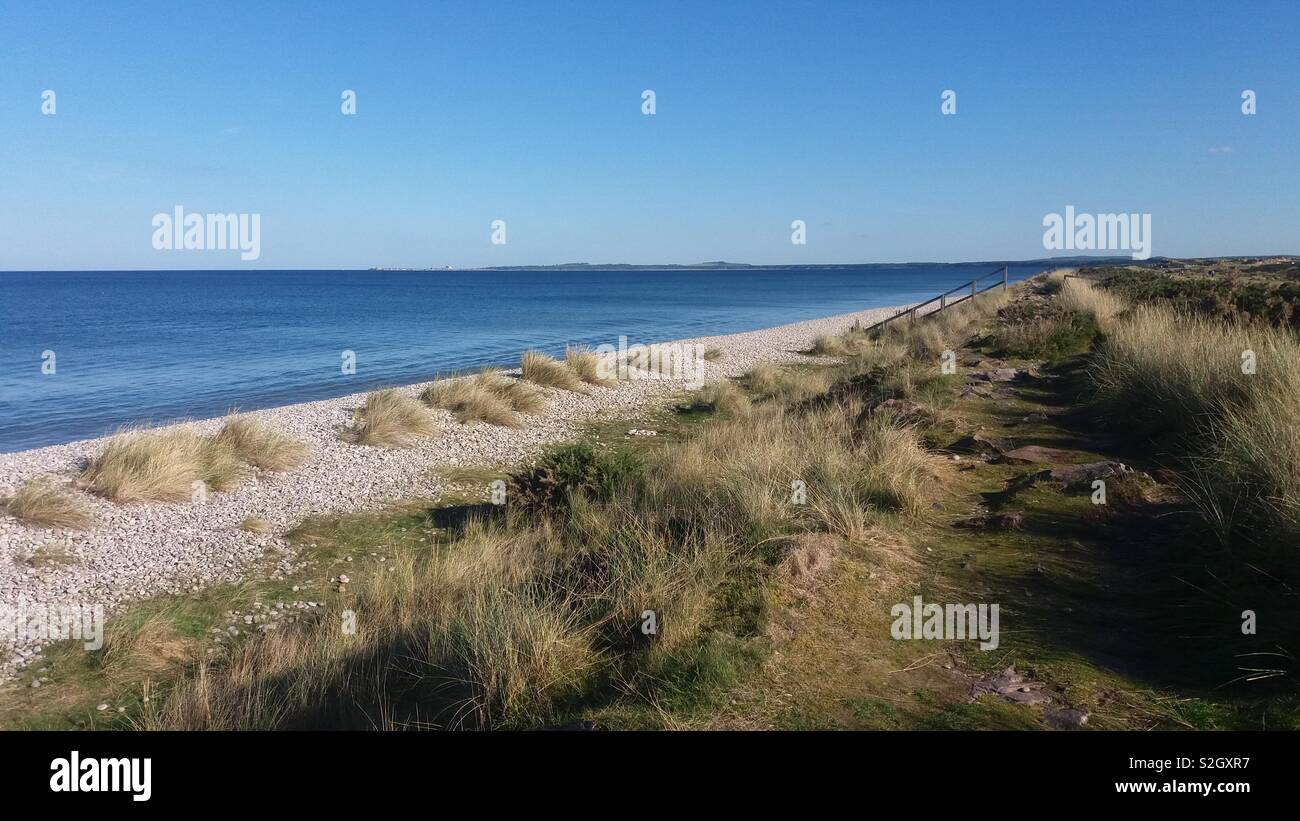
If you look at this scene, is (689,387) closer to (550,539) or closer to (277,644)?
(550,539)

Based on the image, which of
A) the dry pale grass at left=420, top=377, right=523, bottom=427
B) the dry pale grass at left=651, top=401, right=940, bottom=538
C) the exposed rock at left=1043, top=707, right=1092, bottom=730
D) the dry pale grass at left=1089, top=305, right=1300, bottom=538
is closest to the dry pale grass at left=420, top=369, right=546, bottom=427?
the dry pale grass at left=420, top=377, right=523, bottom=427

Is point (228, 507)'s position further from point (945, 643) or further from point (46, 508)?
point (945, 643)

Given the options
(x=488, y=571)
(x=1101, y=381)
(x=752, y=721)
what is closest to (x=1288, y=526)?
(x=752, y=721)

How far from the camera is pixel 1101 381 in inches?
431

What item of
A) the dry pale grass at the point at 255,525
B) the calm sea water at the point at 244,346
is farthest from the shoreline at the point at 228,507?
the calm sea water at the point at 244,346

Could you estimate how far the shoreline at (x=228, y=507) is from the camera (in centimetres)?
756

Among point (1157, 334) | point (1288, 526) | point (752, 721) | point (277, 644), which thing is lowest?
point (277, 644)

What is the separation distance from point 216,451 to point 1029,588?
11263 mm

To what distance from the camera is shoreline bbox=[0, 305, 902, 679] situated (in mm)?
7562

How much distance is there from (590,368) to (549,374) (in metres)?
1.37

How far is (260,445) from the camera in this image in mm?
12156

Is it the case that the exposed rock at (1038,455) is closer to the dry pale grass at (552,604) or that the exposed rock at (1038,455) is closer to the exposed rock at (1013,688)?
the dry pale grass at (552,604)

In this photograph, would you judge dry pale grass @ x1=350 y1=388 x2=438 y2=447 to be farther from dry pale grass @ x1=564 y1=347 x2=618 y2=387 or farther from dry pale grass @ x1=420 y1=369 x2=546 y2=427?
dry pale grass @ x1=564 y1=347 x2=618 y2=387

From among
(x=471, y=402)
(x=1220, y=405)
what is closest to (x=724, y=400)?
(x=471, y=402)
